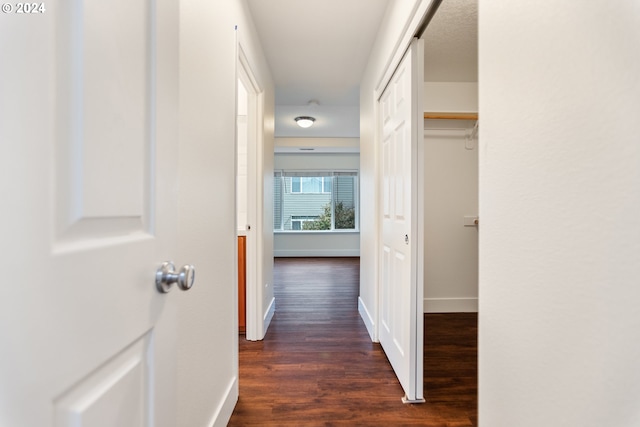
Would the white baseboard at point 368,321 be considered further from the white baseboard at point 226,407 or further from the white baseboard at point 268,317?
the white baseboard at point 226,407

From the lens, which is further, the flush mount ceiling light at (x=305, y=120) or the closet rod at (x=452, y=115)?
the flush mount ceiling light at (x=305, y=120)

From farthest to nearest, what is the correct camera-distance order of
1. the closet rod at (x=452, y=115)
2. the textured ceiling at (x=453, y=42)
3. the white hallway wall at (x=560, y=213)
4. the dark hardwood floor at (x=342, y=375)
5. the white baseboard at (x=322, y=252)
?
the white baseboard at (x=322, y=252)
the closet rod at (x=452, y=115)
the textured ceiling at (x=453, y=42)
the dark hardwood floor at (x=342, y=375)
the white hallway wall at (x=560, y=213)

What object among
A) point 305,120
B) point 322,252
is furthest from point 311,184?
point 305,120

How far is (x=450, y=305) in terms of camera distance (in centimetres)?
321

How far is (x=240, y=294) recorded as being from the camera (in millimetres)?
2521

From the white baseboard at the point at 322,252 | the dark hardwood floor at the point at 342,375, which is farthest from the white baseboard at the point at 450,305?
the white baseboard at the point at 322,252

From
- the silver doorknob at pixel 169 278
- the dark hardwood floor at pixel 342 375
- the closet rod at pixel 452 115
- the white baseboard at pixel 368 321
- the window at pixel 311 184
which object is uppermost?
the closet rod at pixel 452 115

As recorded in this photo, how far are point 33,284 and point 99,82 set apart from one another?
0.31 metres

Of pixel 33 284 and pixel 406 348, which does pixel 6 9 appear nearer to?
pixel 33 284

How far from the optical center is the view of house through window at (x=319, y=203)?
7.00m

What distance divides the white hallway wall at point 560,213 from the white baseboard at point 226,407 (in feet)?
3.74

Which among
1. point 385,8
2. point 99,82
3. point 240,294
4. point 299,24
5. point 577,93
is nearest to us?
point 99,82

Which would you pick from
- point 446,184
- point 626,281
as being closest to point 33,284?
point 626,281

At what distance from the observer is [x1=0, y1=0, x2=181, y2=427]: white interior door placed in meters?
0.35
